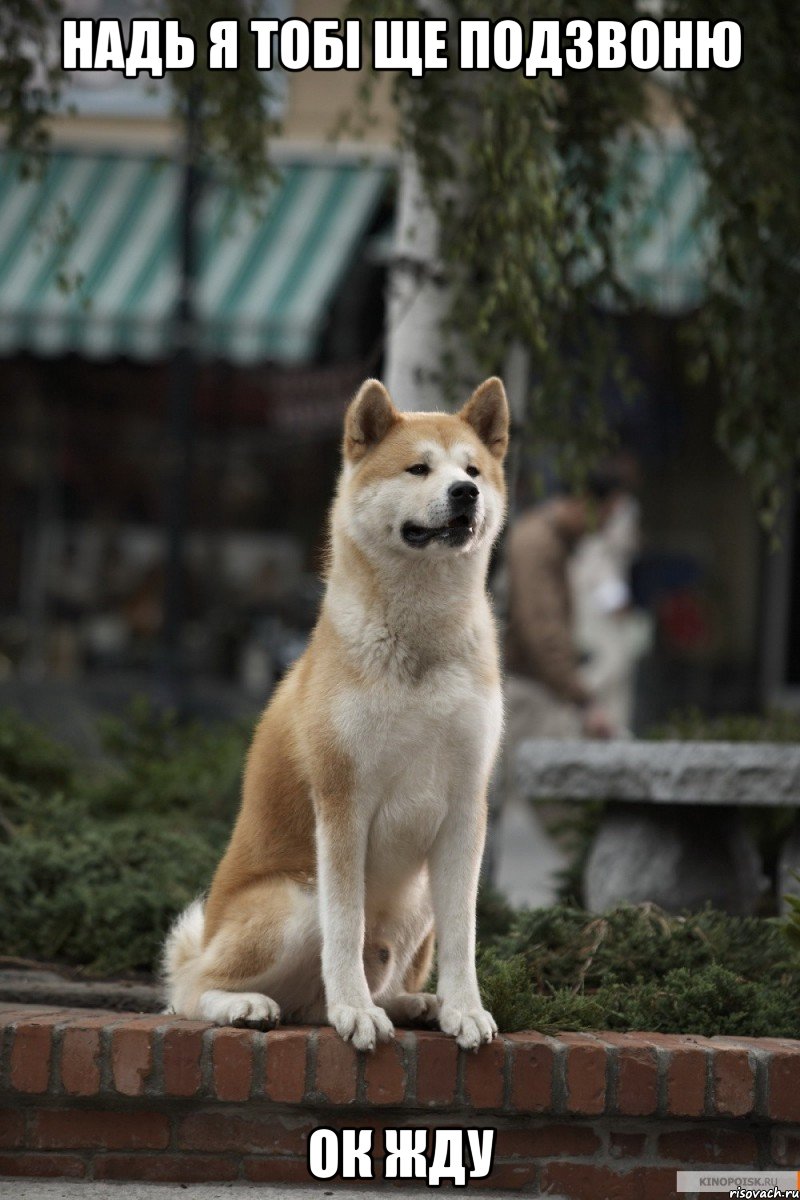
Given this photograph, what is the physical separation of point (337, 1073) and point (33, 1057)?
69cm

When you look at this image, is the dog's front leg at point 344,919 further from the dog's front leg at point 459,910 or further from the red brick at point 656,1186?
the red brick at point 656,1186

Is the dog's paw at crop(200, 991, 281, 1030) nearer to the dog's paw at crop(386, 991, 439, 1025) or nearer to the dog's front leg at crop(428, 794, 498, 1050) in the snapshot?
the dog's paw at crop(386, 991, 439, 1025)

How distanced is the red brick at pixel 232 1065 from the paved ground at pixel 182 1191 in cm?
22

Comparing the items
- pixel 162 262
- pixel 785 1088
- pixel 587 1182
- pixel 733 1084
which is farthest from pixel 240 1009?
pixel 162 262

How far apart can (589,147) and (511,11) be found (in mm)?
962

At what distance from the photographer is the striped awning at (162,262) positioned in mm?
11656

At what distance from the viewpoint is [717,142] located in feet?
17.3

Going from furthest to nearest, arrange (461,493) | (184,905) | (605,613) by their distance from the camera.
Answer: (605,613) → (184,905) → (461,493)

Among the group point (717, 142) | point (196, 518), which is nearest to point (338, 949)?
point (717, 142)

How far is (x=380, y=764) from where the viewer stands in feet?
11.0

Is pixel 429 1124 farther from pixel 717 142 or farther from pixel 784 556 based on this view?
pixel 784 556

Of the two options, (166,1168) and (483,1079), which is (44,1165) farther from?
(483,1079)

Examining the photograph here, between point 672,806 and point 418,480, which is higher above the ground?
point 418,480

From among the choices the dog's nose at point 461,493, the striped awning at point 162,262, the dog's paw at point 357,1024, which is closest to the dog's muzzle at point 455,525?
the dog's nose at point 461,493
